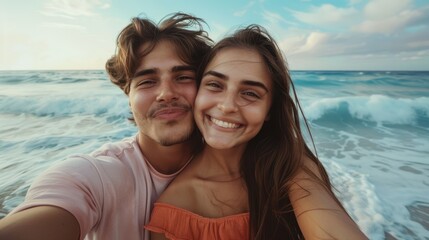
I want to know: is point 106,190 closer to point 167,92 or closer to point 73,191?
point 73,191

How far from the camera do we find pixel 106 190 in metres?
2.02

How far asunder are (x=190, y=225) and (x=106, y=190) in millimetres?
659

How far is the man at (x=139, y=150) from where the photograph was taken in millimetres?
1767

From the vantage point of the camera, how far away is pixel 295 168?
2.38 metres

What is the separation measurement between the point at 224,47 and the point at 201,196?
1217 millimetres

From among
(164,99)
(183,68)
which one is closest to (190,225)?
(164,99)

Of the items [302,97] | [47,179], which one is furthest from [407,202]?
[302,97]

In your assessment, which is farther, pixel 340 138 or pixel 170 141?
pixel 340 138

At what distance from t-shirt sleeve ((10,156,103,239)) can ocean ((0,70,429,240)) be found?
3183 millimetres

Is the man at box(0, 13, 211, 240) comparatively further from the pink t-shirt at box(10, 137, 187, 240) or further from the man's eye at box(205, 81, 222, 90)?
the man's eye at box(205, 81, 222, 90)

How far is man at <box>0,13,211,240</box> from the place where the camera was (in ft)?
5.80

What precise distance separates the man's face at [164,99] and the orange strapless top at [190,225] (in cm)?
56

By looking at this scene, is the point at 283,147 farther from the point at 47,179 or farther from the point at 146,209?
the point at 47,179

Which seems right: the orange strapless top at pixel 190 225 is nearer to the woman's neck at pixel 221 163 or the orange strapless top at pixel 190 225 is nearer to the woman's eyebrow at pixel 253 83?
the woman's neck at pixel 221 163
